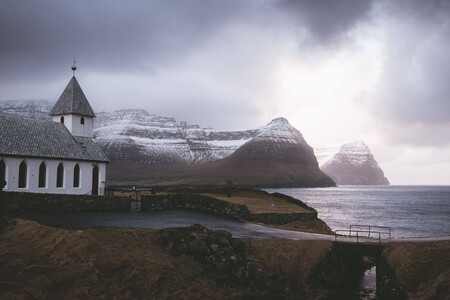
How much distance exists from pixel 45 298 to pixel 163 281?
485 cm

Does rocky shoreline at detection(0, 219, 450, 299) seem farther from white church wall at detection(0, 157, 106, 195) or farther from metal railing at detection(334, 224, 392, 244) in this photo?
white church wall at detection(0, 157, 106, 195)

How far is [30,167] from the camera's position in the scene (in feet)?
137

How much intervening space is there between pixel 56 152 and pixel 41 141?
6.35 feet

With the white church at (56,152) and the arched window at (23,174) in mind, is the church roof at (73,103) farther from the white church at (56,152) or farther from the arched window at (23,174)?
the arched window at (23,174)

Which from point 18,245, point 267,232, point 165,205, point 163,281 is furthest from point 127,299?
point 165,205

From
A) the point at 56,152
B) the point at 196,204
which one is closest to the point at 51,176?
the point at 56,152

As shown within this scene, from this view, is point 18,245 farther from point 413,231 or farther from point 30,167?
point 413,231

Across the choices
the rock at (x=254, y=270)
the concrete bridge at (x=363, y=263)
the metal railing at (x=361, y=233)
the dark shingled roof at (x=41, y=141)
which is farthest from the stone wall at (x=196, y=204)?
the rock at (x=254, y=270)

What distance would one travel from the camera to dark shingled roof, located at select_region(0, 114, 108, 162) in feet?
136

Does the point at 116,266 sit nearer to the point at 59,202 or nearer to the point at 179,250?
the point at 179,250

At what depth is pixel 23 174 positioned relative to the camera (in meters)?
41.6

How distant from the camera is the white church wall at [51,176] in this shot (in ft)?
132

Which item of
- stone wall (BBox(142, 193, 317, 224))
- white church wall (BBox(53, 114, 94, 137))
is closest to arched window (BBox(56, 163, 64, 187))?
white church wall (BBox(53, 114, 94, 137))

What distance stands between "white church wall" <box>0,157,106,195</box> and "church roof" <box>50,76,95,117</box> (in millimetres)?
8125
